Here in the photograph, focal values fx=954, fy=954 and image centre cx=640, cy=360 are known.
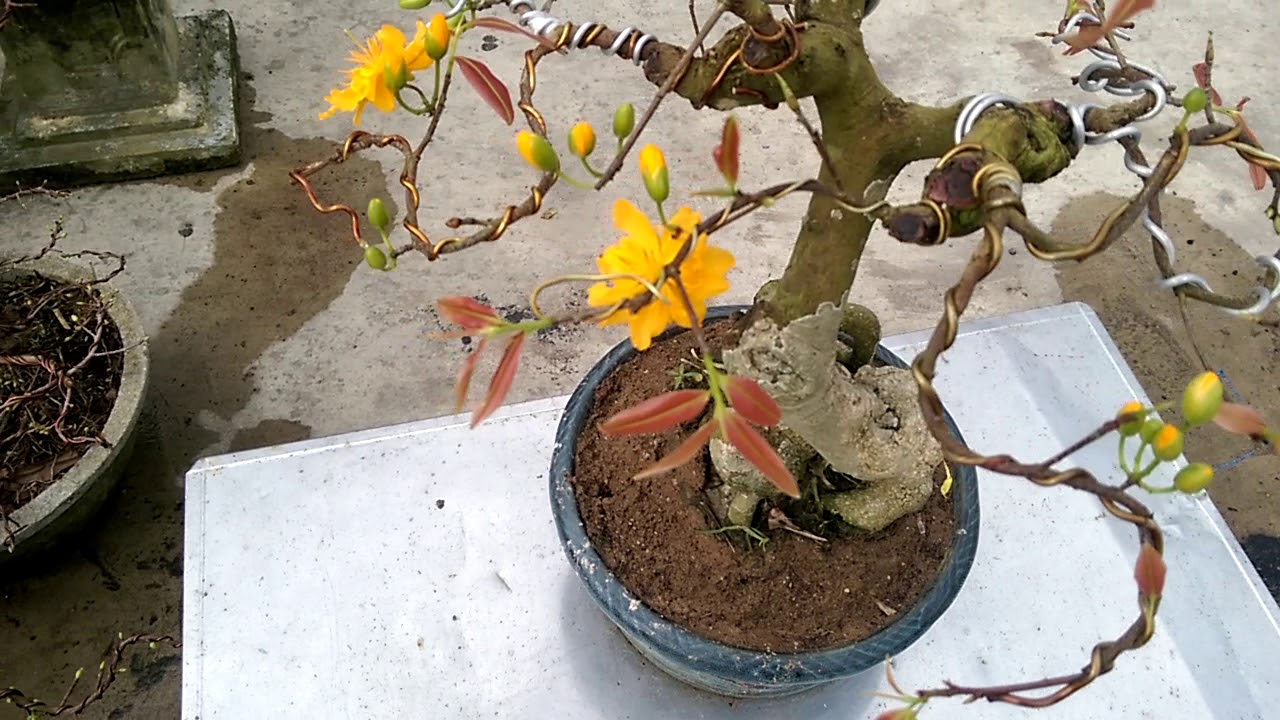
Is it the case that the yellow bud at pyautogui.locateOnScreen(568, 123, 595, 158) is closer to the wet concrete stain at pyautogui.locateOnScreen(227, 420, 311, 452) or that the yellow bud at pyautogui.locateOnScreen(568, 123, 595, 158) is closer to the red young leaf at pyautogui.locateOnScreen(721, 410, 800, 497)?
the red young leaf at pyautogui.locateOnScreen(721, 410, 800, 497)

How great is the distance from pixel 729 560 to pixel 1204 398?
0.48 m

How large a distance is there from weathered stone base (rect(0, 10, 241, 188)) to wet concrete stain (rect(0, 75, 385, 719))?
5cm

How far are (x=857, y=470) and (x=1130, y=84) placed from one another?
0.36 meters

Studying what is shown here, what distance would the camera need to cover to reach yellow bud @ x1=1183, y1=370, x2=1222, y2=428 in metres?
0.40

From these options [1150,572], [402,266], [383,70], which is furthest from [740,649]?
[402,266]

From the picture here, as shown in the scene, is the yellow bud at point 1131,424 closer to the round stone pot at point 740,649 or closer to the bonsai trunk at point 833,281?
the bonsai trunk at point 833,281

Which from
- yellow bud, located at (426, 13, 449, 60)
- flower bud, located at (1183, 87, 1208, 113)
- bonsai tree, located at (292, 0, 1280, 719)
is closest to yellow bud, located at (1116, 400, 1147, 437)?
bonsai tree, located at (292, 0, 1280, 719)

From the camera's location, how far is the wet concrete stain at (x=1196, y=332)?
148cm

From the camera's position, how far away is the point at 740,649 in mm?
777

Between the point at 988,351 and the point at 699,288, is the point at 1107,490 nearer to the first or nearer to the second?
the point at 699,288

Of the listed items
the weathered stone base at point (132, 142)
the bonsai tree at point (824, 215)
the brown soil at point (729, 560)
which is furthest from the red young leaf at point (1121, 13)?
the weathered stone base at point (132, 142)

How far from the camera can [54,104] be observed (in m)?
1.77

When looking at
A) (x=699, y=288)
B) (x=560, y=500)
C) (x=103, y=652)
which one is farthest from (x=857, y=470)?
(x=103, y=652)

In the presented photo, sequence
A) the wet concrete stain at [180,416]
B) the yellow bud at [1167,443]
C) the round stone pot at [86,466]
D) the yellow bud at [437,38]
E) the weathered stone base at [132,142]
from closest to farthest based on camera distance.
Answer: the yellow bud at [1167,443]
the yellow bud at [437,38]
the round stone pot at [86,466]
the wet concrete stain at [180,416]
the weathered stone base at [132,142]
